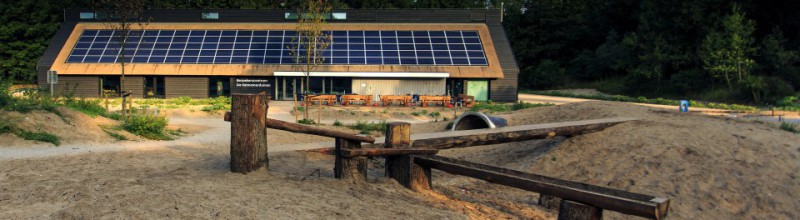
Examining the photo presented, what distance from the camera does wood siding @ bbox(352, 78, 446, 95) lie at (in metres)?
37.3

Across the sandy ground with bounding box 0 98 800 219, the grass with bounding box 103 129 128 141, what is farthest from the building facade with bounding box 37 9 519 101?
the grass with bounding box 103 129 128 141

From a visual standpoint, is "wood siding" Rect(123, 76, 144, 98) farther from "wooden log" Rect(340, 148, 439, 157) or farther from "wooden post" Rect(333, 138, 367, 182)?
"wooden log" Rect(340, 148, 439, 157)

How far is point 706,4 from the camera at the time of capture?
45.2 m

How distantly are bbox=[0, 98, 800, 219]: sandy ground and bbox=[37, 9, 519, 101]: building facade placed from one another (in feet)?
71.4

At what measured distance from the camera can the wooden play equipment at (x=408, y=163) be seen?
6.45m

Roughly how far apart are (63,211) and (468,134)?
23.0 ft

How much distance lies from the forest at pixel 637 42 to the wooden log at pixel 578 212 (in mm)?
35827

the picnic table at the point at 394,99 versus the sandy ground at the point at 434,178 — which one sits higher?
the picnic table at the point at 394,99

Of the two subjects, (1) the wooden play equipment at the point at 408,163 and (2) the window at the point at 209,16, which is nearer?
(1) the wooden play equipment at the point at 408,163

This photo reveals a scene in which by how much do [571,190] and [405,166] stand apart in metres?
3.16

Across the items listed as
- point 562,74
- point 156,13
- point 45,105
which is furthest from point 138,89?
point 562,74

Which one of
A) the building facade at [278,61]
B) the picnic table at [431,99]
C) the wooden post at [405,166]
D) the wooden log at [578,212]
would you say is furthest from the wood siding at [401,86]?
the wooden log at [578,212]

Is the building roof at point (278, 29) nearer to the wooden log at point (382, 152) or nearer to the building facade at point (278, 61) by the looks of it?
the building facade at point (278, 61)

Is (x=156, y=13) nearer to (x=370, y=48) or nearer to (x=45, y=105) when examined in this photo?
(x=370, y=48)
